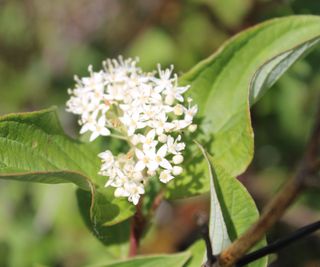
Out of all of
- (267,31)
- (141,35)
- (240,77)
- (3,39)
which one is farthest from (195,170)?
(3,39)

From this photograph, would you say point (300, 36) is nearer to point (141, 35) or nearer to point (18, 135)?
point (18, 135)

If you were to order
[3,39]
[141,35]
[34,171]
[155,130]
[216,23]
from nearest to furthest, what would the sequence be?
[34,171] → [155,130] → [216,23] → [141,35] → [3,39]

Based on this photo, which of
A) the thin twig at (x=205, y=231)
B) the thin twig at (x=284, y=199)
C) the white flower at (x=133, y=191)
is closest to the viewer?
the thin twig at (x=284, y=199)

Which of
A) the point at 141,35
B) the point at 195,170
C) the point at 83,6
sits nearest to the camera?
the point at 195,170

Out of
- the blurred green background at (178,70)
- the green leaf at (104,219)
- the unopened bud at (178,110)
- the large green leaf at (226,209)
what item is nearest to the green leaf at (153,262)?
the green leaf at (104,219)

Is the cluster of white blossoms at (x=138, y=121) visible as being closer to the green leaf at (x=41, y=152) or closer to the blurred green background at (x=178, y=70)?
the green leaf at (x=41, y=152)

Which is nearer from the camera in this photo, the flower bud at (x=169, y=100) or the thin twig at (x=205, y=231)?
the thin twig at (x=205, y=231)

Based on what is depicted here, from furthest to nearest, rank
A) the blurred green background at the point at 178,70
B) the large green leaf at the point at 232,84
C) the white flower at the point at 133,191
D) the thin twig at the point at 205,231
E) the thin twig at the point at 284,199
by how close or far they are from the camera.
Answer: the blurred green background at the point at 178,70 → the large green leaf at the point at 232,84 → the white flower at the point at 133,191 → the thin twig at the point at 205,231 → the thin twig at the point at 284,199
